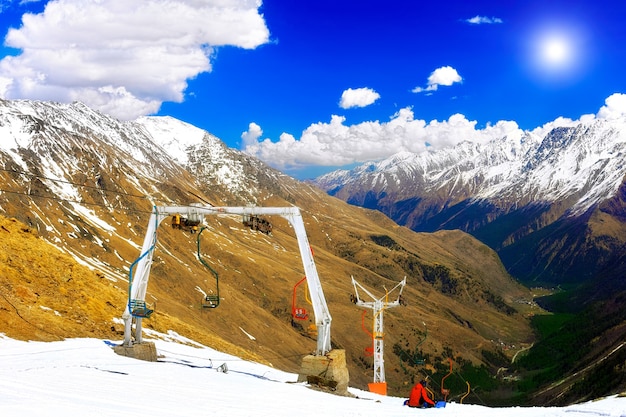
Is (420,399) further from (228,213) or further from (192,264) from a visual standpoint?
(192,264)

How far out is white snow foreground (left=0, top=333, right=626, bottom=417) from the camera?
15281mm

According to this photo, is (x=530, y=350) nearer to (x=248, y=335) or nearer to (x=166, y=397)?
(x=248, y=335)

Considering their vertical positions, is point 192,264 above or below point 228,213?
above

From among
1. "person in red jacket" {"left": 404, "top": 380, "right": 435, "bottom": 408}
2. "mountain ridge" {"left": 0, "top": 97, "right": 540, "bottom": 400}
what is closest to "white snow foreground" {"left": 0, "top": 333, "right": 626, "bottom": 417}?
"person in red jacket" {"left": 404, "top": 380, "right": 435, "bottom": 408}

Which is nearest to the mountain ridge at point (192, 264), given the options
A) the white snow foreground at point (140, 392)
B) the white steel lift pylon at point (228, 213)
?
the white steel lift pylon at point (228, 213)

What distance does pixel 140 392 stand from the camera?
19.2 m

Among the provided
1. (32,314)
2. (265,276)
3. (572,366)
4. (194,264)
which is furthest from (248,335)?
(572,366)

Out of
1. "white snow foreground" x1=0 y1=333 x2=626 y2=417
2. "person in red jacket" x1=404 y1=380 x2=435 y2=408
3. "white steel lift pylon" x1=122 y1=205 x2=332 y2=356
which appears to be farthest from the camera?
"white steel lift pylon" x1=122 y1=205 x2=332 y2=356

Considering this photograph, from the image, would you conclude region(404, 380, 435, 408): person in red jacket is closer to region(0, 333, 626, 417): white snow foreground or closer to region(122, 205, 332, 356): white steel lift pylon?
region(0, 333, 626, 417): white snow foreground

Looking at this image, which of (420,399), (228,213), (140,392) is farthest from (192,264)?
(140,392)

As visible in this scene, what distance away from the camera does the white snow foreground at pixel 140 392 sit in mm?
15281

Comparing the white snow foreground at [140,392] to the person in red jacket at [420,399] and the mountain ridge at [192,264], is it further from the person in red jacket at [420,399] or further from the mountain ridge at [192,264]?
the mountain ridge at [192,264]

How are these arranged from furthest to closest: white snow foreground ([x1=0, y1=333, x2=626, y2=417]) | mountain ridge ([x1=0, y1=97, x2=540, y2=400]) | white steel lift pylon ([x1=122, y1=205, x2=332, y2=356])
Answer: mountain ridge ([x1=0, y1=97, x2=540, y2=400]) → white steel lift pylon ([x1=122, y1=205, x2=332, y2=356]) → white snow foreground ([x1=0, y1=333, x2=626, y2=417])

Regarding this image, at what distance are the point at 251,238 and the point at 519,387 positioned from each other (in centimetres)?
10517
